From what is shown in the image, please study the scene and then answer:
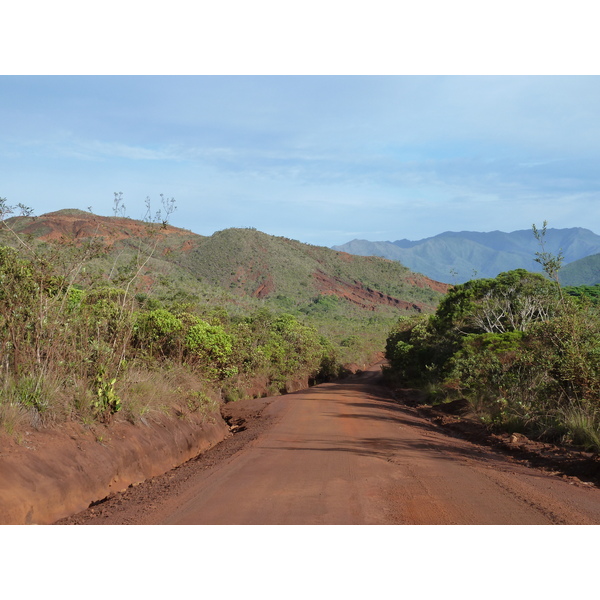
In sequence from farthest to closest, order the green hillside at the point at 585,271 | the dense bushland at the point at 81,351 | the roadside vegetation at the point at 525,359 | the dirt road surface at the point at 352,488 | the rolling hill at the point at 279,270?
the green hillside at the point at 585,271 → the rolling hill at the point at 279,270 → the roadside vegetation at the point at 525,359 → the dense bushland at the point at 81,351 → the dirt road surface at the point at 352,488

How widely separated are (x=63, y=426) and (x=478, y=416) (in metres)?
10.6

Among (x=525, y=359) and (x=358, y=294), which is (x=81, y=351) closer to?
(x=525, y=359)

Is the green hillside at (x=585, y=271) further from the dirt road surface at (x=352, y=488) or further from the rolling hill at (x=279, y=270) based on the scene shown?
the dirt road surface at (x=352, y=488)

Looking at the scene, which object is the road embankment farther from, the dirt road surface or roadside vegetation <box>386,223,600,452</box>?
roadside vegetation <box>386,223,600,452</box>

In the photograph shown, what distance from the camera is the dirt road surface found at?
217 inches

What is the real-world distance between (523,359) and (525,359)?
9 cm

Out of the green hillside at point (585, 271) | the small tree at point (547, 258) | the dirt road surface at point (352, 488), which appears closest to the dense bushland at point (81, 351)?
the dirt road surface at point (352, 488)

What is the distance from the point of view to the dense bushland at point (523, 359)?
427 inches

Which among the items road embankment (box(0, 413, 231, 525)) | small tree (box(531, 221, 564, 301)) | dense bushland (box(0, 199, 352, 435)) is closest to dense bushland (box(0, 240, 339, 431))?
dense bushland (box(0, 199, 352, 435))

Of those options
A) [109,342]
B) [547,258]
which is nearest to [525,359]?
[547,258]

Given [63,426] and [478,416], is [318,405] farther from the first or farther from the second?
[63,426]

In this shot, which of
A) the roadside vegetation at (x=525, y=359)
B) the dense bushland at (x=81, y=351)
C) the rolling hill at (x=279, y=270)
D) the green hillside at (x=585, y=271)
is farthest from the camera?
the green hillside at (x=585, y=271)

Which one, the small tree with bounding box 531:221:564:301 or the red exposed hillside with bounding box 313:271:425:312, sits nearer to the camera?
the small tree with bounding box 531:221:564:301

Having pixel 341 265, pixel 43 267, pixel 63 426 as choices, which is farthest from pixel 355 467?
pixel 341 265
